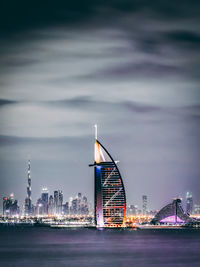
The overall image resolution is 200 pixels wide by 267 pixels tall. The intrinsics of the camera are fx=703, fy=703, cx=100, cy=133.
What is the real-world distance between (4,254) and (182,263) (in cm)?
3555

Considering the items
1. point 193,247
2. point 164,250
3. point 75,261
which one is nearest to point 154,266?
point 75,261

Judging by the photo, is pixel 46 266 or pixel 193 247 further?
pixel 193 247

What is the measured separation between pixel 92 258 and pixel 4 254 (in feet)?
64.0

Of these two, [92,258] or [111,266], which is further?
[92,258]

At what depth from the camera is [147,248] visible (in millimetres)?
138500

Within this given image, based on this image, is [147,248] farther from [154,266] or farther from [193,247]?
[154,266]

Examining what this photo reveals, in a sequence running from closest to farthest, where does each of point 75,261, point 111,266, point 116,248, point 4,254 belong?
1. point 111,266
2. point 75,261
3. point 4,254
4. point 116,248

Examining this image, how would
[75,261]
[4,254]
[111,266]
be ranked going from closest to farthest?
[111,266] < [75,261] < [4,254]

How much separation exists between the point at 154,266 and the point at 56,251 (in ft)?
108

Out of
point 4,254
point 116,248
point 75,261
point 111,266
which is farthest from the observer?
point 116,248

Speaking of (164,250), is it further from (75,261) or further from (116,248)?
(75,261)

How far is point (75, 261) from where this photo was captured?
10962cm

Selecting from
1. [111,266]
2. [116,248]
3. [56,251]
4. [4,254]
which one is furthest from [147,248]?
[111,266]

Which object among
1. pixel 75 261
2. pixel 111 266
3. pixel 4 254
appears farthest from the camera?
pixel 4 254
